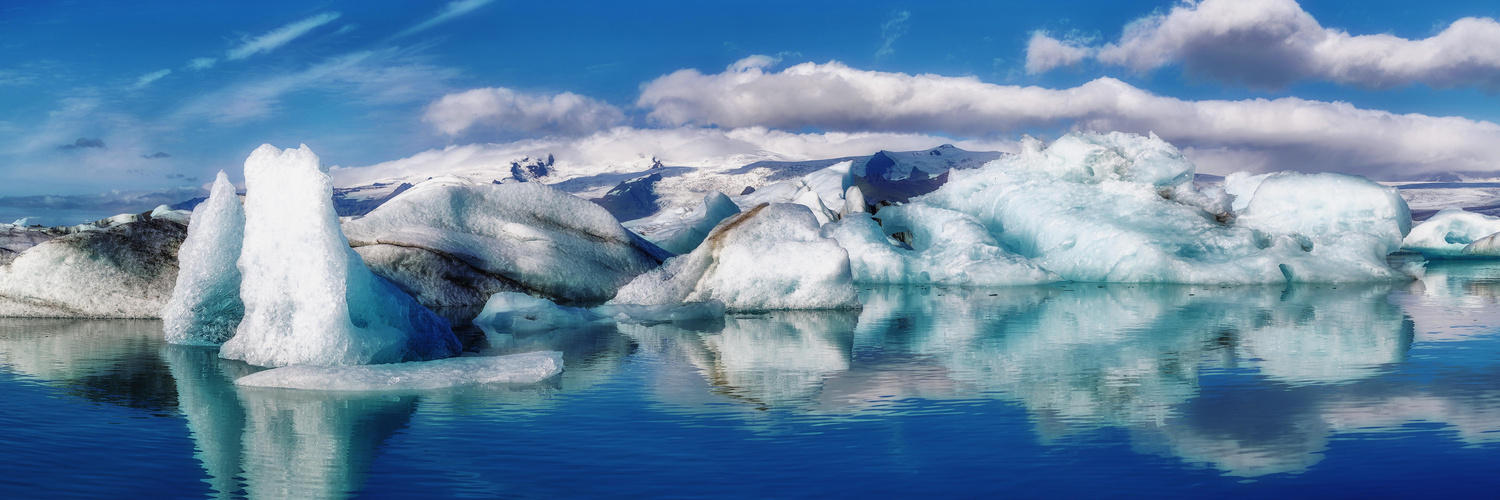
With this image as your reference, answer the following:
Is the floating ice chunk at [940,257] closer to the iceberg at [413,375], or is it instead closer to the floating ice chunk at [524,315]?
the floating ice chunk at [524,315]

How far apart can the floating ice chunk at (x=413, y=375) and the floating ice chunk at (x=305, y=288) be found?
775 mm

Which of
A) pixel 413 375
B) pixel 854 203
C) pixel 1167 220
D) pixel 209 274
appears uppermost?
pixel 854 203

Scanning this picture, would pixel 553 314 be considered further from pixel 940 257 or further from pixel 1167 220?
pixel 1167 220

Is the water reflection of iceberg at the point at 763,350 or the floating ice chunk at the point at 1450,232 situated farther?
the floating ice chunk at the point at 1450,232

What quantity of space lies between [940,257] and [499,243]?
23.1 ft

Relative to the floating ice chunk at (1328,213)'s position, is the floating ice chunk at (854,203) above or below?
above

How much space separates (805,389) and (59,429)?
3.17 meters

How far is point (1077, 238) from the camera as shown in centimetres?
1747

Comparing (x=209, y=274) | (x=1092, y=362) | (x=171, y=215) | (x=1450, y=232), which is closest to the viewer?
(x=1092, y=362)

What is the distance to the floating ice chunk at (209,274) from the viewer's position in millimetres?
8109

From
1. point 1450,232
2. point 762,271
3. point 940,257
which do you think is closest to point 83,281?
point 762,271

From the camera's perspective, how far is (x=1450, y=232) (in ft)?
104

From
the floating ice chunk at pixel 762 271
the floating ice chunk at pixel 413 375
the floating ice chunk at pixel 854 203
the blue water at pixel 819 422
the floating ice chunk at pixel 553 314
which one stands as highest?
the floating ice chunk at pixel 854 203

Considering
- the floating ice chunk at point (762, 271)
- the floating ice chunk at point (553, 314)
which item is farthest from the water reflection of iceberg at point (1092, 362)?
the floating ice chunk at point (553, 314)
